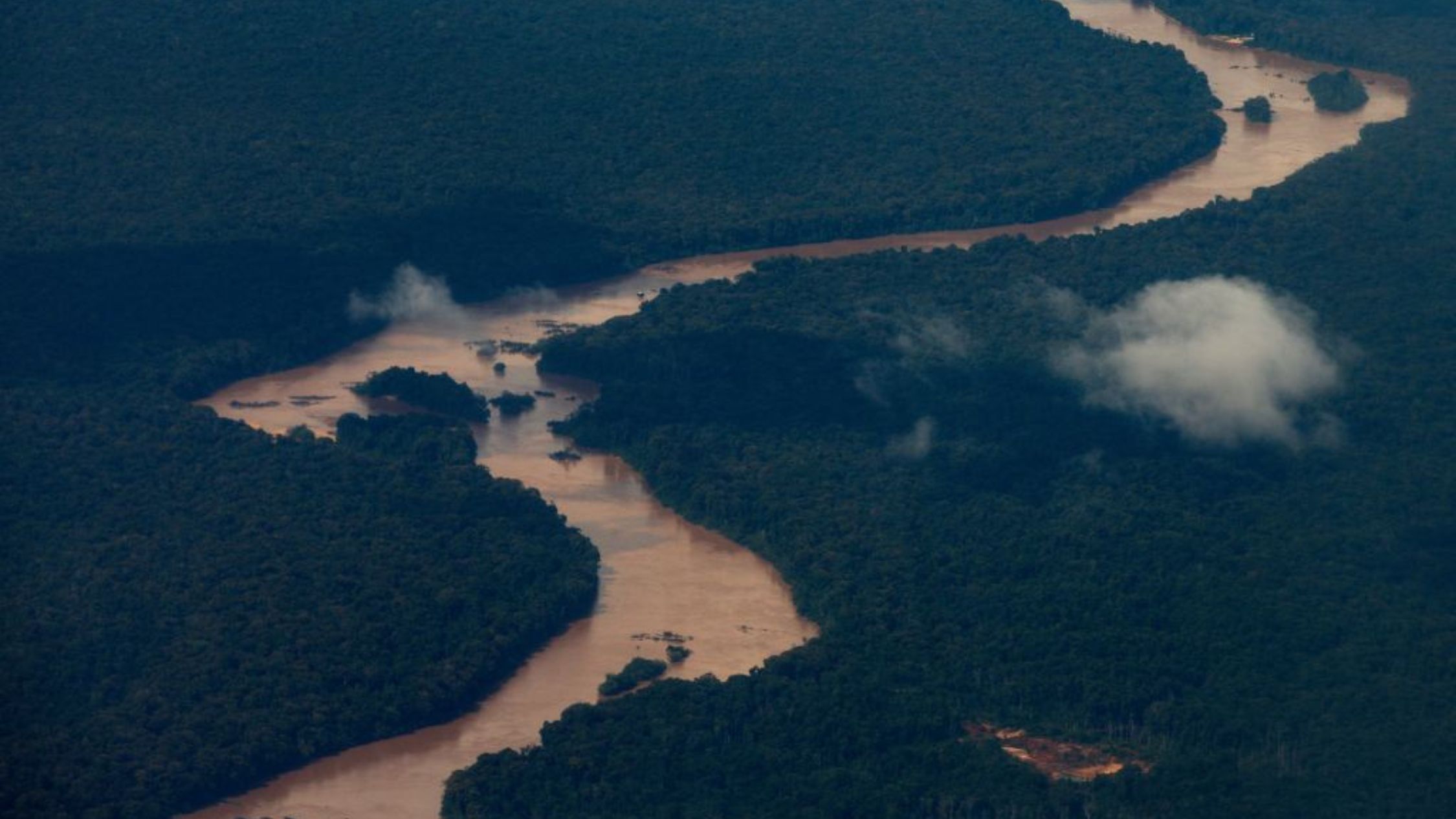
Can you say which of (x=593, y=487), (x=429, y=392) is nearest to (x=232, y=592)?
(x=593, y=487)

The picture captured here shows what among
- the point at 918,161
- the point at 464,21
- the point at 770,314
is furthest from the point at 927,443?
the point at 464,21

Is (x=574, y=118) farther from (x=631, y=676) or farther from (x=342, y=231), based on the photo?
(x=631, y=676)

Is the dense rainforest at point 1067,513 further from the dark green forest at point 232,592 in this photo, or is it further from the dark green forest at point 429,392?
the dark green forest at point 232,592

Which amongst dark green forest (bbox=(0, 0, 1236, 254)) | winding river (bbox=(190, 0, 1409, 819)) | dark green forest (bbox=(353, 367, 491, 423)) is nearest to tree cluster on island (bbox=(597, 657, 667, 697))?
winding river (bbox=(190, 0, 1409, 819))

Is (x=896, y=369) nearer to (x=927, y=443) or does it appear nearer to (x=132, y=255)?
(x=927, y=443)

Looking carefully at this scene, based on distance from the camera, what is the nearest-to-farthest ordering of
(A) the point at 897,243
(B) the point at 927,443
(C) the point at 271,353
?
(B) the point at 927,443
(C) the point at 271,353
(A) the point at 897,243

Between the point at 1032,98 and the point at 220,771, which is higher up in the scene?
the point at 1032,98

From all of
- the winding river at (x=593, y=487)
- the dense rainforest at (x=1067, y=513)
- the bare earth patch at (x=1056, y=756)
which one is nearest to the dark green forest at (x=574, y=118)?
the winding river at (x=593, y=487)
